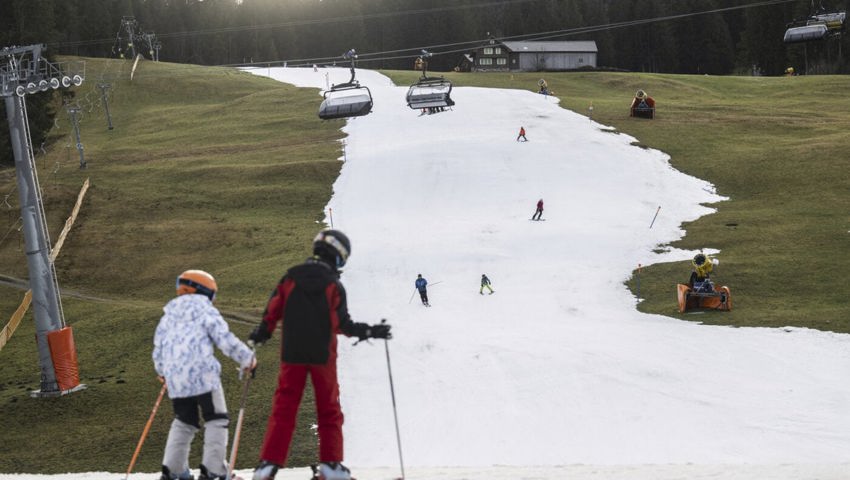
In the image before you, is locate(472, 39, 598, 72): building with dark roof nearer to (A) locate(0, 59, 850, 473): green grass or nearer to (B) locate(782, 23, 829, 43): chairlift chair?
(A) locate(0, 59, 850, 473): green grass

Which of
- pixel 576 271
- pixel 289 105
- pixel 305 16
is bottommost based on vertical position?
pixel 576 271

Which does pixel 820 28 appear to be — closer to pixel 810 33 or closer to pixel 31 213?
pixel 810 33

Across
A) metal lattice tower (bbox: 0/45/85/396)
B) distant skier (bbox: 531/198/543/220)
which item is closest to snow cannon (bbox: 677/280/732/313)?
distant skier (bbox: 531/198/543/220)

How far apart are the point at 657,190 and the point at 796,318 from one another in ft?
78.7

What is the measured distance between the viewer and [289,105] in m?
83.9

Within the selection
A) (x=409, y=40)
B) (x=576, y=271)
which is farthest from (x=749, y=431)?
(x=409, y=40)

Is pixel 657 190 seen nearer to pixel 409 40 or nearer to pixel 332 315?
pixel 332 315

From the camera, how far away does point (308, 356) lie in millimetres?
8398

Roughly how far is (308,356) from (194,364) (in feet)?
4.45

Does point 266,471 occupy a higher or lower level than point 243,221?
higher

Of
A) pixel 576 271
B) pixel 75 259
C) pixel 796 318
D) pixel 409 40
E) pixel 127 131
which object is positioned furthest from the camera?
pixel 409 40

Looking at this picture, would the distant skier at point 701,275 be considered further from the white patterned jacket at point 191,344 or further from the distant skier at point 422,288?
the white patterned jacket at point 191,344

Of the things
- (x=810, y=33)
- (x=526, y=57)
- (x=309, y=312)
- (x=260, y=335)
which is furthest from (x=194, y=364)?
(x=526, y=57)

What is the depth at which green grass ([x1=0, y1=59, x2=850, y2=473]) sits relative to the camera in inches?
862
